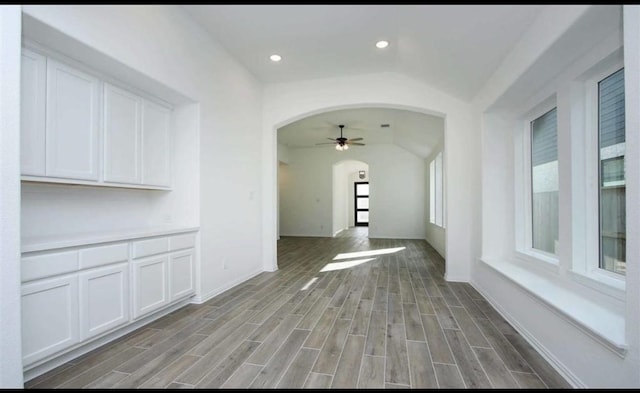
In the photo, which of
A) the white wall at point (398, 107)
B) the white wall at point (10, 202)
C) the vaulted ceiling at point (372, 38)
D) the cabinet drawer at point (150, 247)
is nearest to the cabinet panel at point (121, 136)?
the cabinet drawer at point (150, 247)

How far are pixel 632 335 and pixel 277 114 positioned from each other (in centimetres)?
464

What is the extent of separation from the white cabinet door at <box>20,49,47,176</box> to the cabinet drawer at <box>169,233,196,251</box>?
1.19m

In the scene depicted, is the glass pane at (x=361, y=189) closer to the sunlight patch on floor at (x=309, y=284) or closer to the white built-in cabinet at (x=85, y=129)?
the sunlight patch on floor at (x=309, y=284)

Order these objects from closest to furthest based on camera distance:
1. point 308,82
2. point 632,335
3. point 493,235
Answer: point 632,335, point 493,235, point 308,82

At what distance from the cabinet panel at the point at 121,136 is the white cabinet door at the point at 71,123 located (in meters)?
0.10

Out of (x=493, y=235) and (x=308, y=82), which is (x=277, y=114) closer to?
(x=308, y=82)

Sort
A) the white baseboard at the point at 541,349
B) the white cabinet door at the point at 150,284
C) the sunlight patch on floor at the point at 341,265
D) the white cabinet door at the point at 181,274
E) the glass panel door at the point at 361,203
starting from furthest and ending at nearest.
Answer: the glass panel door at the point at 361,203
the sunlight patch on floor at the point at 341,265
the white cabinet door at the point at 181,274
the white cabinet door at the point at 150,284
the white baseboard at the point at 541,349

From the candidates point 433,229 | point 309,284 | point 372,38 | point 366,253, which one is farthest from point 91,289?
point 433,229

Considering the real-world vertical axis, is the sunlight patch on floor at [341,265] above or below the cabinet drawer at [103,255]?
below

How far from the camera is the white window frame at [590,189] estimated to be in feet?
7.20

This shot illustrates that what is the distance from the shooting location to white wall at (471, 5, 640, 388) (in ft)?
4.77

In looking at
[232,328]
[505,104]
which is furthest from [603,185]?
[232,328]

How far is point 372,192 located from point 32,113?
8.39m

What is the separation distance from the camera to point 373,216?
9.62 metres
